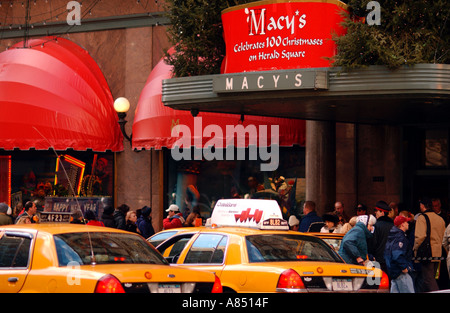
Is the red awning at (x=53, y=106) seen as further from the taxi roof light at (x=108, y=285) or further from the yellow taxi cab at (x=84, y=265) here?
Answer: the taxi roof light at (x=108, y=285)

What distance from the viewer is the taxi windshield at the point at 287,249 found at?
1011cm

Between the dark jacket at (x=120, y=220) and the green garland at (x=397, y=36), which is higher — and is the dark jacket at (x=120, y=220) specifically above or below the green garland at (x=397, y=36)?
below

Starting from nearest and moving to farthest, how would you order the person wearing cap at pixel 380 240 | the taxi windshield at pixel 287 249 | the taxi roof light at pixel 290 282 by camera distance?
the taxi roof light at pixel 290 282, the taxi windshield at pixel 287 249, the person wearing cap at pixel 380 240

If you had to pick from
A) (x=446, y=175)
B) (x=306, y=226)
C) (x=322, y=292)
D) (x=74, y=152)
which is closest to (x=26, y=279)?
(x=322, y=292)

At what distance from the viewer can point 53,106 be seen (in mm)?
21469

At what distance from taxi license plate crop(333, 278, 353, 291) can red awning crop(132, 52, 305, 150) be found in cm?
1033

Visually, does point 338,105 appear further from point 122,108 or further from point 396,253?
point 122,108

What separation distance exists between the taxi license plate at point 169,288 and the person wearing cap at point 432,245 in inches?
261

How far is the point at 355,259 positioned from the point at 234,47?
533 cm

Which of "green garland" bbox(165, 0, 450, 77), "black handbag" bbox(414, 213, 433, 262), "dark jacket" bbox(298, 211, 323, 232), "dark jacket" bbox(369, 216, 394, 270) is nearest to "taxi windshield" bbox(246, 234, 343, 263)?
"dark jacket" bbox(369, 216, 394, 270)

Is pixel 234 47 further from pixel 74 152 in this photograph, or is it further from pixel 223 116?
pixel 74 152

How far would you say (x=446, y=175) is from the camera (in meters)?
19.0

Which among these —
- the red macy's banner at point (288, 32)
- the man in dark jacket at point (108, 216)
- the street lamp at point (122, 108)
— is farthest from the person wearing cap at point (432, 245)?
the street lamp at point (122, 108)

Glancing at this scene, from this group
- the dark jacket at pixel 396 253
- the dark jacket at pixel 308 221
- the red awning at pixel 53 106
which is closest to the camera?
the dark jacket at pixel 396 253
